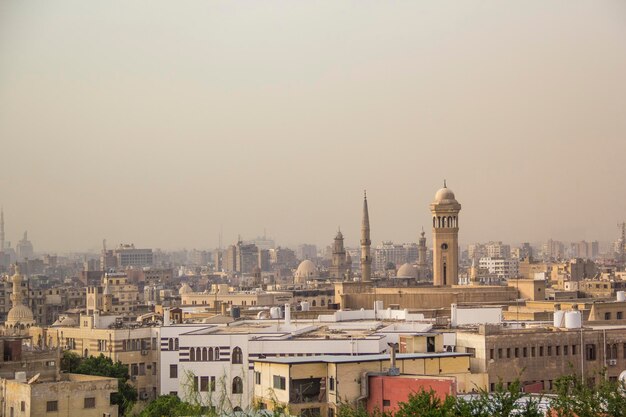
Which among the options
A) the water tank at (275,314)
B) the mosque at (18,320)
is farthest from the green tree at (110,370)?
the mosque at (18,320)

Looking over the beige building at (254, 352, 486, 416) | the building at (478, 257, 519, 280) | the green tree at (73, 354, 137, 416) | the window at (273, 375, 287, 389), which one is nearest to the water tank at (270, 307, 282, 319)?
the green tree at (73, 354, 137, 416)

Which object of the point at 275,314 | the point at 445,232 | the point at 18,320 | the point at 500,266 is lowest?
the point at 18,320

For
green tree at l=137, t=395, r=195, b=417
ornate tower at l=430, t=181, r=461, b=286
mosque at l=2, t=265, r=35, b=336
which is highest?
ornate tower at l=430, t=181, r=461, b=286

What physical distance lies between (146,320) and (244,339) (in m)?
11.2

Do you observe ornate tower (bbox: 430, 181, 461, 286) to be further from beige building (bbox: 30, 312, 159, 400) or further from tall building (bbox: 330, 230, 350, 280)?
tall building (bbox: 330, 230, 350, 280)

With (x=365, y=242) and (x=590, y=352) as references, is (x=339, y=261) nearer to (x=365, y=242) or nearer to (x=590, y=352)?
(x=365, y=242)

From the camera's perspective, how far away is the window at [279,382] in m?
23.6

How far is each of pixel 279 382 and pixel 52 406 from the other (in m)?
4.07

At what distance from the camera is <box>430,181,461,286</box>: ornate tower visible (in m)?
53.0

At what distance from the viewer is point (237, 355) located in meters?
32.1

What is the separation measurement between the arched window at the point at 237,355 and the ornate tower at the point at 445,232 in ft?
71.8

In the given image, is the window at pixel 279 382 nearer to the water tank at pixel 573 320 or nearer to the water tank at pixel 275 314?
the water tank at pixel 573 320

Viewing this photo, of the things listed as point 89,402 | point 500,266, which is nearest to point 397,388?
point 89,402

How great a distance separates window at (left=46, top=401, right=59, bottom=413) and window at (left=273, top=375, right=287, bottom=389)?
12.8 feet
